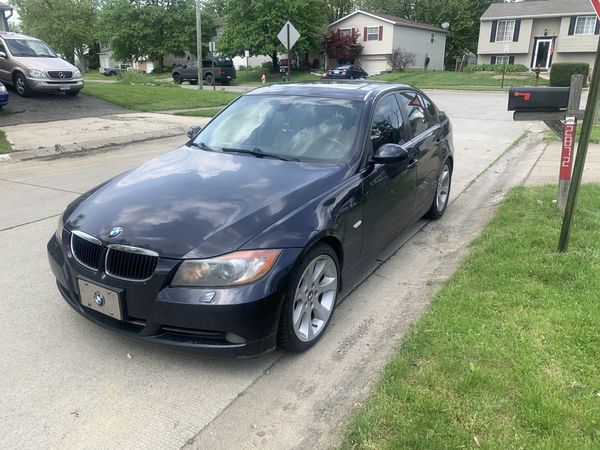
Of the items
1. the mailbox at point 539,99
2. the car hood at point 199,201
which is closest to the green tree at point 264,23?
the mailbox at point 539,99

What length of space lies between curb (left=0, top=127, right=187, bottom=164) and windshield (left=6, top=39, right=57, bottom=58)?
6493mm

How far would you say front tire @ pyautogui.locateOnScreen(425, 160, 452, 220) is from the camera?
585 centimetres

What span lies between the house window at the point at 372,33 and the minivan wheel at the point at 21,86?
122 feet

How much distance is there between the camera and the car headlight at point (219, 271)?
277 centimetres

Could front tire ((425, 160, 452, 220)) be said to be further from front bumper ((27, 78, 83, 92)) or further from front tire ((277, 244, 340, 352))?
front bumper ((27, 78, 83, 92))

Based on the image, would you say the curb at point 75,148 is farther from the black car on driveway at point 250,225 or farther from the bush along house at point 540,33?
the bush along house at point 540,33

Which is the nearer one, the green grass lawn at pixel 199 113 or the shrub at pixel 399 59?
the green grass lawn at pixel 199 113

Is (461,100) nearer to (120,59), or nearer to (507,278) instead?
(507,278)

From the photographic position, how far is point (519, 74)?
39.5 m

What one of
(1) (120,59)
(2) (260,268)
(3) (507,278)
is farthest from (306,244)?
(1) (120,59)

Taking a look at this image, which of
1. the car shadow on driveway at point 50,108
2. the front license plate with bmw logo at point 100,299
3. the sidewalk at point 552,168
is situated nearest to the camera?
the front license plate with bmw logo at point 100,299

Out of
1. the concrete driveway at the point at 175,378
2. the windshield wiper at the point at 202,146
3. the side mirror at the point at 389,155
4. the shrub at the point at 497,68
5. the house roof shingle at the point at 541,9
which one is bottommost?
the concrete driveway at the point at 175,378

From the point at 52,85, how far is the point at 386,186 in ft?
47.9

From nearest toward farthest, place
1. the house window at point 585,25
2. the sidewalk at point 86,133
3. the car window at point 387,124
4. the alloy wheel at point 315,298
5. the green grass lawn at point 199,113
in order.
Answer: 1. the alloy wheel at point 315,298
2. the car window at point 387,124
3. the sidewalk at point 86,133
4. the green grass lawn at point 199,113
5. the house window at point 585,25
